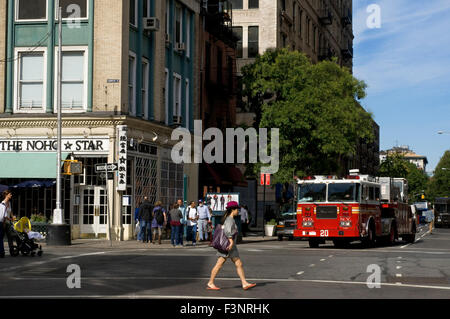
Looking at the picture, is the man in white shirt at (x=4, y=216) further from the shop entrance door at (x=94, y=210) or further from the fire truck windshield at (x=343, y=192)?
the fire truck windshield at (x=343, y=192)

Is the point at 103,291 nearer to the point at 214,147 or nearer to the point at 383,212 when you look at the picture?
the point at 383,212

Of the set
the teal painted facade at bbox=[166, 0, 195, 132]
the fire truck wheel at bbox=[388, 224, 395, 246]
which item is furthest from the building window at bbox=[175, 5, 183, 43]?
the fire truck wheel at bbox=[388, 224, 395, 246]

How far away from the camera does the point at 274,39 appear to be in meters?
58.7

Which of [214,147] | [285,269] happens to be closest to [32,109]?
[214,147]

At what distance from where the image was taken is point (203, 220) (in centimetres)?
3322

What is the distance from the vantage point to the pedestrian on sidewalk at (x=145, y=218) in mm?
30814

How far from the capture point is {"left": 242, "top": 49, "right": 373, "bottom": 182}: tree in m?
44.4

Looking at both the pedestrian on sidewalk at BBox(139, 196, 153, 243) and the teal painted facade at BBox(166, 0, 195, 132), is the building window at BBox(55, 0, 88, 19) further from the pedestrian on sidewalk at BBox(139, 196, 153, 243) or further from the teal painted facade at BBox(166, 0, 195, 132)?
the pedestrian on sidewalk at BBox(139, 196, 153, 243)

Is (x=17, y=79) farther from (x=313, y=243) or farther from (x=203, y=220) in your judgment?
(x=313, y=243)

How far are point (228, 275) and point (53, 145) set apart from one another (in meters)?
17.4

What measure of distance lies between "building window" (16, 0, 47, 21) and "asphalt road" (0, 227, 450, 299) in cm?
1244

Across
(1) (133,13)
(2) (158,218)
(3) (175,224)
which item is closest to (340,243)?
(3) (175,224)

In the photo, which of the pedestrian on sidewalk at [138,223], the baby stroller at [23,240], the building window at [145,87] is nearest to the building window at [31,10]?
the building window at [145,87]

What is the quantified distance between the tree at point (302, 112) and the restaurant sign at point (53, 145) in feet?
47.1
